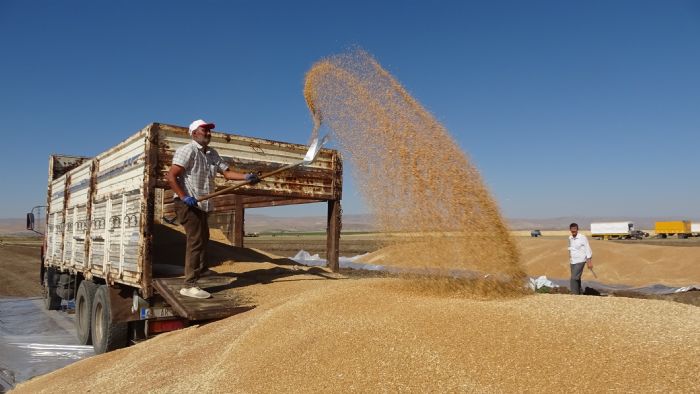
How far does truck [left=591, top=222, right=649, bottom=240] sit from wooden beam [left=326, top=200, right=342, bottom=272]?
46.3 meters

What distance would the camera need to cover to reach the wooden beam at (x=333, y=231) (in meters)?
7.50

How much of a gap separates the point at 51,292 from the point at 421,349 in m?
9.89

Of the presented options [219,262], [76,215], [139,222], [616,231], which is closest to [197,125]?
[139,222]

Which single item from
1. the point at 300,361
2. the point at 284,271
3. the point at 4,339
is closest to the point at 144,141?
the point at 284,271

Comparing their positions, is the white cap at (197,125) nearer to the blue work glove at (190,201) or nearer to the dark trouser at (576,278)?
the blue work glove at (190,201)

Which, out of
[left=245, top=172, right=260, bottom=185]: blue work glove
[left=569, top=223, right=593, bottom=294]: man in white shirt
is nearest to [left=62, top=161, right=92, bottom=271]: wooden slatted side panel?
[left=245, top=172, right=260, bottom=185]: blue work glove

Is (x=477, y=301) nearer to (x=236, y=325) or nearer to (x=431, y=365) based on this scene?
(x=431, y=365)

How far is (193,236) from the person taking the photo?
531 centimetres

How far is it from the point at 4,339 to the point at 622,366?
8563 mm

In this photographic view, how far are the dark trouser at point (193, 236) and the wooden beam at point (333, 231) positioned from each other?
2.41m

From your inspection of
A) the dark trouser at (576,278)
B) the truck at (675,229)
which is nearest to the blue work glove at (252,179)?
the dark trouser at (576,278)

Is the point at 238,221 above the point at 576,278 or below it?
above

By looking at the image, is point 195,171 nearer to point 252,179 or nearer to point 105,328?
point 252,179

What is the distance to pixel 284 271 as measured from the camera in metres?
6.71
